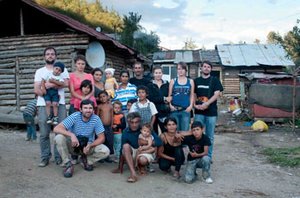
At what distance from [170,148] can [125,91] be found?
124cm

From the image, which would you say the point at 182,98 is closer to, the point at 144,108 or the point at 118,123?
the point at 144,108

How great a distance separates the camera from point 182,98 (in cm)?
584

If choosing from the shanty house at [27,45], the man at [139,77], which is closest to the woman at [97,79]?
the man at [139,77]

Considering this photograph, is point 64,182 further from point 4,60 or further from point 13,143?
point 4,60

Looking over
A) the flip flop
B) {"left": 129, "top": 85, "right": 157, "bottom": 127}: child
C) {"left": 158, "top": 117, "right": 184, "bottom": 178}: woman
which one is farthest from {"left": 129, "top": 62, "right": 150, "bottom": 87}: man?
the flip flop

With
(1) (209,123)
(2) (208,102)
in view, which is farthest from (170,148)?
(2) (208,102)

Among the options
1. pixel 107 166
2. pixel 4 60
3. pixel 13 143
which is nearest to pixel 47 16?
pixel 4 60

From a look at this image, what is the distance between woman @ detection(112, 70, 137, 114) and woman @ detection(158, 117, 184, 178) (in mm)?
862

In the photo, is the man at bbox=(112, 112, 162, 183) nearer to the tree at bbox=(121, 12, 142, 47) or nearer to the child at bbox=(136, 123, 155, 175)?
the child at bbox=(136, 123, 155, 175)

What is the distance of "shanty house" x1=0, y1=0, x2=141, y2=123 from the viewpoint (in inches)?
444

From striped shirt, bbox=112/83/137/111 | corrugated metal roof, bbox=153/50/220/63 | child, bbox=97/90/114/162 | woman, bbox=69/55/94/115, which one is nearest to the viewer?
woman, bbox=69/55/94/115

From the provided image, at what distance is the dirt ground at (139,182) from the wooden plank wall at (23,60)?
504 centimetres

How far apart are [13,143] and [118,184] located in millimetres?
4125

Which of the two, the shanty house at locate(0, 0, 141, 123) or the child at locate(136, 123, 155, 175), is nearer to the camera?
the child at locate(136, 123, 155, 175)
